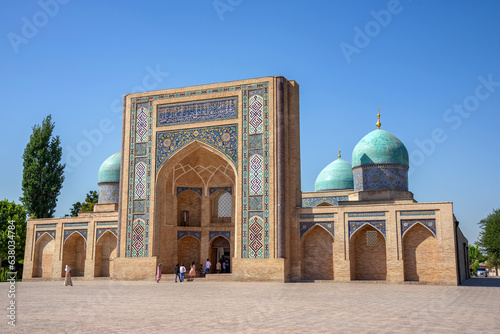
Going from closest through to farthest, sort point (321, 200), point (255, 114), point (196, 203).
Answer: point (255, 114) < point (196, 203) < point (321, 200)

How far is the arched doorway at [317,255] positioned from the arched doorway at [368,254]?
0.80m

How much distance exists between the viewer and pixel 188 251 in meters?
21.4

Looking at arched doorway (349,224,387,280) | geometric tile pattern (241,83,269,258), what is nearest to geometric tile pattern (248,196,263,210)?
geometric tile pattern (241,83,269,258)

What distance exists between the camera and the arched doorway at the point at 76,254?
70.6 feet

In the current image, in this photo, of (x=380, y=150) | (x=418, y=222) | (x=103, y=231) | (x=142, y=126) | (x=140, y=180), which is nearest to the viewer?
(x=418, y=222)

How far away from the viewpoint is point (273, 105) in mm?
18078

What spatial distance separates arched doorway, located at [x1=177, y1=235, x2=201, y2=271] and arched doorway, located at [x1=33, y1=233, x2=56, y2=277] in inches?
216

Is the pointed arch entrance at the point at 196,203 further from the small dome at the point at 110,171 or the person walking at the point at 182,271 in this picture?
the small dome at the point at 110,171

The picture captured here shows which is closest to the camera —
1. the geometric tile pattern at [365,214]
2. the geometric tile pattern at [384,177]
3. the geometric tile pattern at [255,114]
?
the geometric tile pattern at [365,214]

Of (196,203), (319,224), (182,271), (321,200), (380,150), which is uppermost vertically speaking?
(380,150)

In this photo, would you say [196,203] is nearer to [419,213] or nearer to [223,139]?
[223,139]

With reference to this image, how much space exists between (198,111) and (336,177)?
932 cm

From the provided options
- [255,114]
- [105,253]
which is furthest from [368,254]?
[105,253]

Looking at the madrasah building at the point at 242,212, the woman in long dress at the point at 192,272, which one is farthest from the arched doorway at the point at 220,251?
the woman in long dress at the point at 192,272
